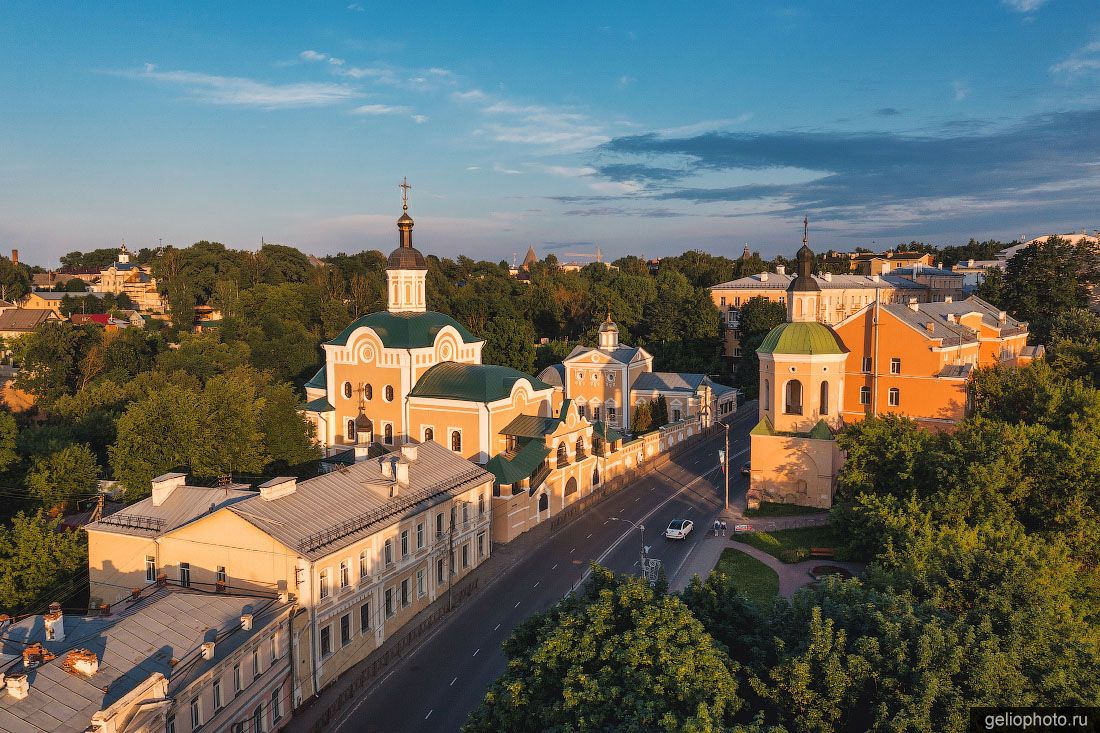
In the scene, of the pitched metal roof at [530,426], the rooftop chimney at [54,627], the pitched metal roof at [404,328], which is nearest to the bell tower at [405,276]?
the pitched metal roof at [404,328]

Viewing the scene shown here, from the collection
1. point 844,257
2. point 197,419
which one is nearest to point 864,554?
point 197,419

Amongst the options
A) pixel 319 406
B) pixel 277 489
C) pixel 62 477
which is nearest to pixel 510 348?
pixel 319 406

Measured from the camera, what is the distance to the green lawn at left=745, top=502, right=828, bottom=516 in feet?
114

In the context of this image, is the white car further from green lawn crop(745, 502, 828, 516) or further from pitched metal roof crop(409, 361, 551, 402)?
pitched metal roof crop(409, 361, 551, 402)

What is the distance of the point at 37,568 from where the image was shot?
25.4 meters

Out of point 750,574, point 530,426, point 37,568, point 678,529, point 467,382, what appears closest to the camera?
point 37,568

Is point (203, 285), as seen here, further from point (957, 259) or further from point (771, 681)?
point (957, 259)

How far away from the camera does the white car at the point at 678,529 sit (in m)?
32.9

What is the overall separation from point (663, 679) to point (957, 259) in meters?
136

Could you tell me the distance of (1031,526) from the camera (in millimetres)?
29609

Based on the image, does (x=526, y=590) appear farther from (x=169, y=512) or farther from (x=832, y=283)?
(x=832, y=283)

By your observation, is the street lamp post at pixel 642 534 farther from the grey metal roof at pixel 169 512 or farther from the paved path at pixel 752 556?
the grey metal roof at pixel 169 512

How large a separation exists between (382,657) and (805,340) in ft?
76.3

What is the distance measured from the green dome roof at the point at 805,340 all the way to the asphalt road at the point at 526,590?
7.77 meters
